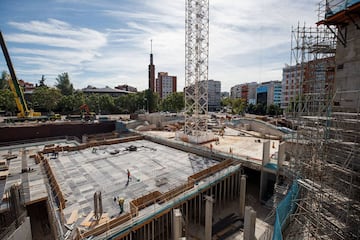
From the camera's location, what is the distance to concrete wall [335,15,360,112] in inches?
398

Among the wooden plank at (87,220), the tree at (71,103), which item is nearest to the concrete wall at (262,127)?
the wooden plank at (87,220)

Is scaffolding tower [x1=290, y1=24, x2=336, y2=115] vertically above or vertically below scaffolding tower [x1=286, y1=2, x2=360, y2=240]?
above

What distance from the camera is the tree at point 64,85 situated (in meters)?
70.3

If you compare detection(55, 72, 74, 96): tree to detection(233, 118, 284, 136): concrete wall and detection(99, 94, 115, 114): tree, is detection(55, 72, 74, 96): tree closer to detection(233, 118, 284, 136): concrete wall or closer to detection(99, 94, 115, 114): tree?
detection(99, 94, 115, 114): tree

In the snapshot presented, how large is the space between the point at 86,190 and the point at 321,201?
14.3 m

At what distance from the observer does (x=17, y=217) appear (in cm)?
1109

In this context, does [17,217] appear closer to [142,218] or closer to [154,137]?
[142,218]

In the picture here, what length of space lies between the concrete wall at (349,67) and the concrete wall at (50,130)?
38383mm

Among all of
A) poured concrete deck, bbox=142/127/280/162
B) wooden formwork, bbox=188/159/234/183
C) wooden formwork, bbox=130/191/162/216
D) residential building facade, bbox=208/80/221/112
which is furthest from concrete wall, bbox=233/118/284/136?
residential building facade, bbox=208/80/221/112

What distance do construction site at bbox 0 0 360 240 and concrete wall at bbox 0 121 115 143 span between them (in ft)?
23.5

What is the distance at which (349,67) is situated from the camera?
10.5 metres

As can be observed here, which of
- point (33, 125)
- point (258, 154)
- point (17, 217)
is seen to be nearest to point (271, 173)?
point (258, 154)

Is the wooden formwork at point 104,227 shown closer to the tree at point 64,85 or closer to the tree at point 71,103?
the tree at point 71,103

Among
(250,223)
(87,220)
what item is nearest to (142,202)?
(87,220)
